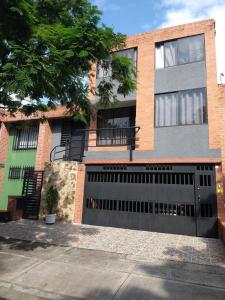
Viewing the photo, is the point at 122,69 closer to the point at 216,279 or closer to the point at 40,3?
the point at 40,3

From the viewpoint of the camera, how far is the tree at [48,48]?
5203 mm

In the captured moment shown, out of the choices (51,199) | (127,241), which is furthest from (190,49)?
(51,199)

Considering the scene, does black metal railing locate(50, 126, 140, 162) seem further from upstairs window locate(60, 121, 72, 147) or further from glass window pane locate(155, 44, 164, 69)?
glass window pane locate(155, 44, 164, 69)

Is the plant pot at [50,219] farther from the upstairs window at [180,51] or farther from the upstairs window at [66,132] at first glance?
the upstairs window at [180,51]

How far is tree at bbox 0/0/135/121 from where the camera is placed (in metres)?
5.20

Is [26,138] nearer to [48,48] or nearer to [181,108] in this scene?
[181,108]

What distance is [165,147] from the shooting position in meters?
11.5

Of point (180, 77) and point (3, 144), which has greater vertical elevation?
point (180, 77)

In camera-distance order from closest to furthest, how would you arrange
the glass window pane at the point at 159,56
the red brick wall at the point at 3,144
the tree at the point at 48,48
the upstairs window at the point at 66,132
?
1. the tree at the point at 48,48
2. the glass window pane at the point at 159,56
3. the upstairs window at the point at 66,132
4. the red brick wall at the point at 3,144

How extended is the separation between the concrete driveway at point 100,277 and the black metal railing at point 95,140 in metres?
6.19

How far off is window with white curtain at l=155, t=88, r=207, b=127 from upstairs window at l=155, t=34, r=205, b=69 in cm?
171

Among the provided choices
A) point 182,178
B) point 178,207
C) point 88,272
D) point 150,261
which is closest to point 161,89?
point 182,178

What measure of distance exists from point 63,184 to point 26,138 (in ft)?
19.9

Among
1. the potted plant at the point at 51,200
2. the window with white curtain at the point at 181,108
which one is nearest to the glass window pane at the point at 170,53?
the window with white curtain at the point at 181,108
